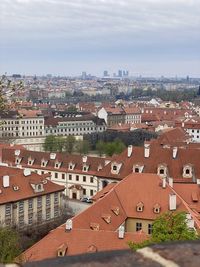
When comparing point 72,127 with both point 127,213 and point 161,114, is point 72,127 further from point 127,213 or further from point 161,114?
point 127,213

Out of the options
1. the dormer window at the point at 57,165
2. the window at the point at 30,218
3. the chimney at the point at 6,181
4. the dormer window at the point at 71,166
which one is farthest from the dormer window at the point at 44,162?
the chimney at the point at 6,181

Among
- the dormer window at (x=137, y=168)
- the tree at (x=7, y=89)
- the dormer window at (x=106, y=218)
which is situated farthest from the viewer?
the dormer window at (x=137, y=168)

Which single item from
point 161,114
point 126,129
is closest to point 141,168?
point 126,129

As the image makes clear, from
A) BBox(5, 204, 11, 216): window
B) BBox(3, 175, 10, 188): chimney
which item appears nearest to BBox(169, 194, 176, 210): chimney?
BBox(5, 204, 11, 216): window

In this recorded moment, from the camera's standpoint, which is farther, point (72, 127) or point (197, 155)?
point (72, 127)

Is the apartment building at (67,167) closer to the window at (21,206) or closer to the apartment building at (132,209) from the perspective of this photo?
the window at (21,206)
